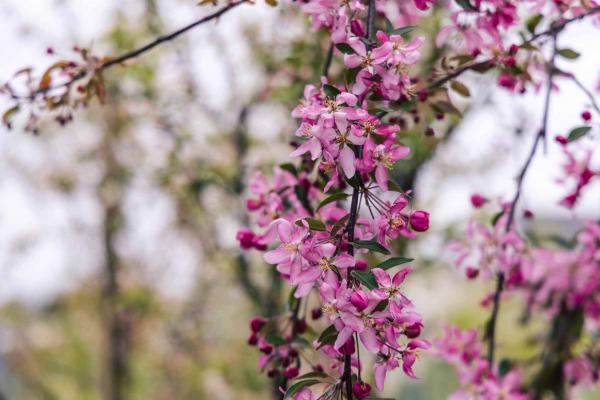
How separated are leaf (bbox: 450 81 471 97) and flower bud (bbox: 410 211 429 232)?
353 mm

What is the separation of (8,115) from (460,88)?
710 mm

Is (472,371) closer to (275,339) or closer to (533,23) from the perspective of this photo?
(275,339)

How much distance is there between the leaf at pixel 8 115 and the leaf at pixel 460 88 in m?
0.69

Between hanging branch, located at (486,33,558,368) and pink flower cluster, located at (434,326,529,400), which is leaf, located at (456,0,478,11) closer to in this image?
hanging branch, located at (486,33,558,368)

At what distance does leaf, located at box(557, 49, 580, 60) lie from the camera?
3.23ft

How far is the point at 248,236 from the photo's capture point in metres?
0.95

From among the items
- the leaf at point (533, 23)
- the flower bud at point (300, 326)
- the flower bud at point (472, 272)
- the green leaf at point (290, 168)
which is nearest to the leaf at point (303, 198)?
the green leaf at point (290, 168)

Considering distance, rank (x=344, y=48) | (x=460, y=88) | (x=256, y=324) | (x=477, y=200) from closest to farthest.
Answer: (x=344, y=48)
(x=256, y=324)
(x=460, y=88)
(x=477, y=200)

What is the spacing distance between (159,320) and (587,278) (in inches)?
156

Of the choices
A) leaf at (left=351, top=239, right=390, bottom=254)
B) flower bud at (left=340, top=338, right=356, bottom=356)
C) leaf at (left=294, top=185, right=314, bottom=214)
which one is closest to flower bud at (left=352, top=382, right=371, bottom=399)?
flower bud at (left=340, top=338, right=356, bottom=356)

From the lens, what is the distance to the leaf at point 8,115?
3.12 feet

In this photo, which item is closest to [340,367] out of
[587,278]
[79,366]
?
[587,278]

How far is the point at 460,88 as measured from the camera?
3.35 ft

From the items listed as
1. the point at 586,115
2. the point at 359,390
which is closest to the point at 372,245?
the point at 359,390
